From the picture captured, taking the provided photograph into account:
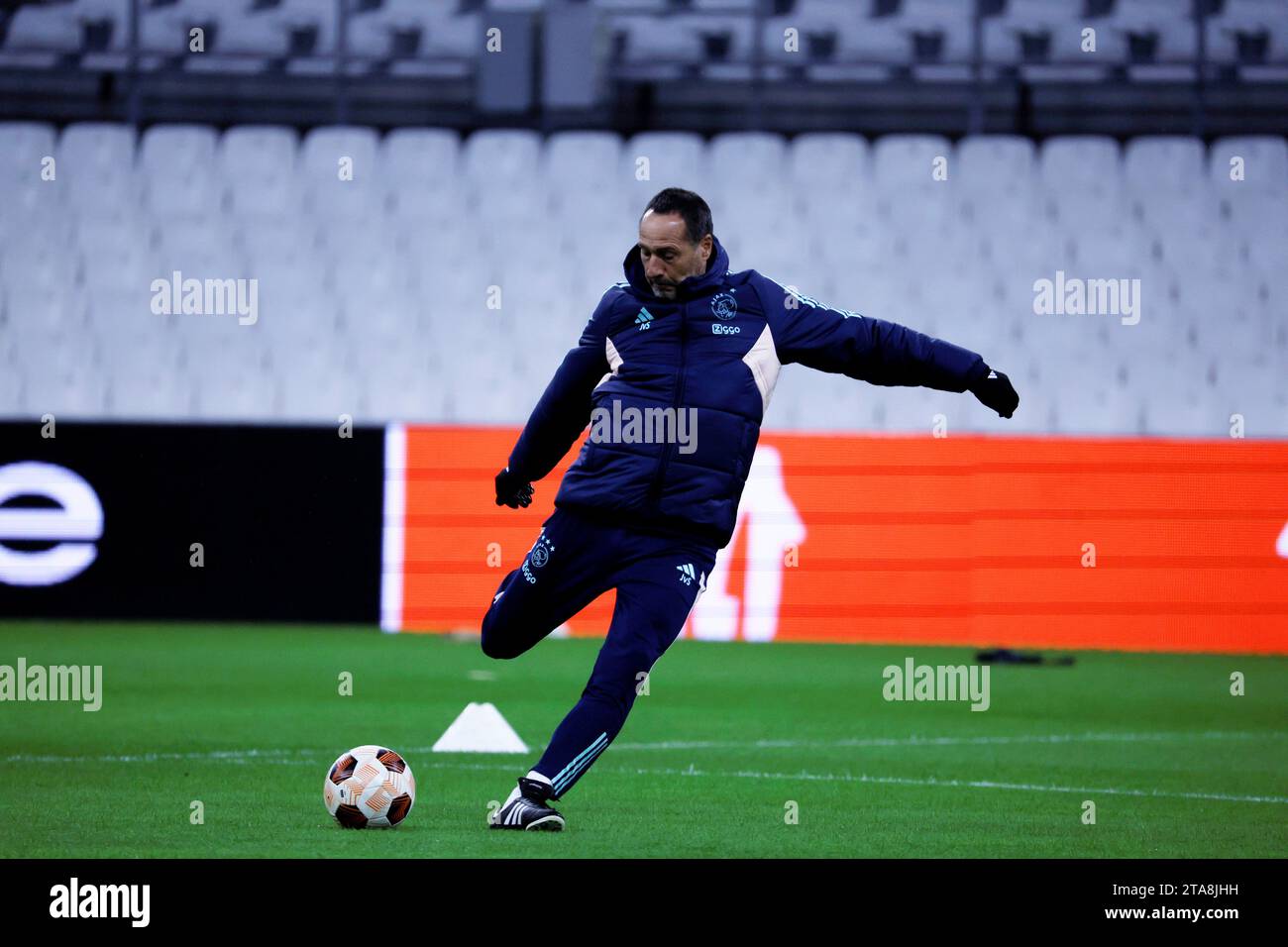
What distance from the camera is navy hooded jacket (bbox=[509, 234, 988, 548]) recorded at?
7.11 m

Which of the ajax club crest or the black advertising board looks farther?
the black advertising board

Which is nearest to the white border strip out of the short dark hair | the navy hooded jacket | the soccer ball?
the navy hooded jacket

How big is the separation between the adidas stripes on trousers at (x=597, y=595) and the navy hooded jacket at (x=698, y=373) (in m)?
0.08

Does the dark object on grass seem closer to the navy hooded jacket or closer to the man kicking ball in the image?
the man kicking ball

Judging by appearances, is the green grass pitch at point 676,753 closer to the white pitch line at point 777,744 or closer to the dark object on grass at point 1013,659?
the white pitch line at point 777,744

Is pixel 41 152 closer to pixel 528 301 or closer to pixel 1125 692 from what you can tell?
pixel 528 301

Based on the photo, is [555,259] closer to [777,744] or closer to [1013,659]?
[1013,659]

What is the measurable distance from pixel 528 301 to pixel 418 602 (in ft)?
10.9

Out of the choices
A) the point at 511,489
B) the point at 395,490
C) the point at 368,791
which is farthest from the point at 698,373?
the point at 395,490

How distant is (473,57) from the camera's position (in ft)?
67.2

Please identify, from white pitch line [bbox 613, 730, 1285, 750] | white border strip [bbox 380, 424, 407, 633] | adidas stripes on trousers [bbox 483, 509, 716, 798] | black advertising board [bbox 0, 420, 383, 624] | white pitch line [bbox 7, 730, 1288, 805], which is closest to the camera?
adidas stripes on trousers [bbox 483, 509, 716, 798]

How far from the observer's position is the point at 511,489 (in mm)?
7773

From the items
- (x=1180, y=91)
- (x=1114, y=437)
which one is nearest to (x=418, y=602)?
(x=1114, y=437)

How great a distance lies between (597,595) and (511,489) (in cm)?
72
